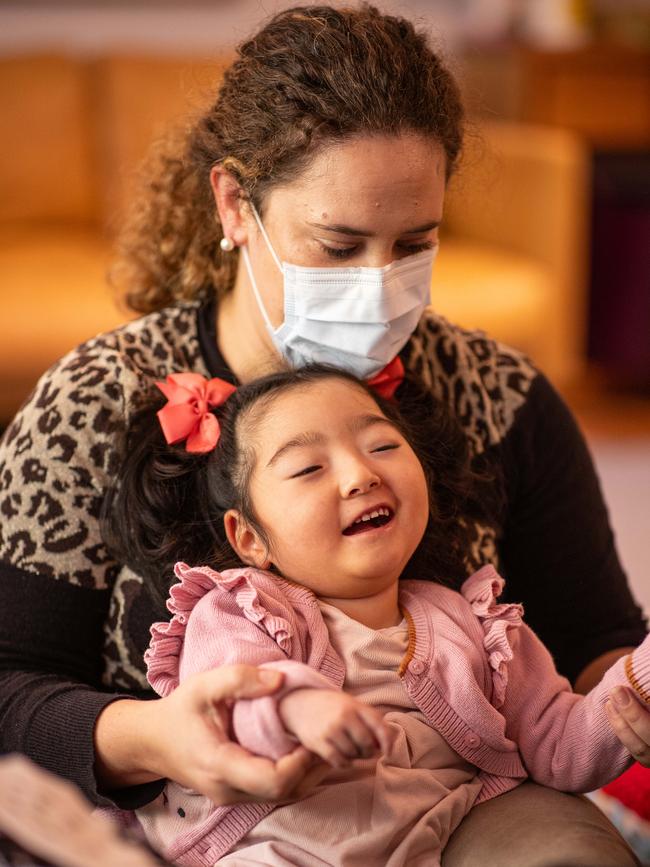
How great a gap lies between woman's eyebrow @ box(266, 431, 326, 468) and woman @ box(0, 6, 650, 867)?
0.15 metres

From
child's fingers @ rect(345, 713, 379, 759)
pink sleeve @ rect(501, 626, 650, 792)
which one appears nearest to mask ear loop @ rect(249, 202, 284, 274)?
pink sleeve @ rect(501, 626, 650, 792)

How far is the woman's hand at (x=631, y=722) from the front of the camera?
1.21 meters

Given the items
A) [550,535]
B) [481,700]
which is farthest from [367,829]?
[550,535]

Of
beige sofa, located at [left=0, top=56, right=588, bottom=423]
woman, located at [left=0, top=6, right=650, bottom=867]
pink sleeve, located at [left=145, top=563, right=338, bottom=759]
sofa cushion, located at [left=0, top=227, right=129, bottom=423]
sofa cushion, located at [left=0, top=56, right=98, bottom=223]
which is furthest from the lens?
sofa cushion, located at [left=0, top=56, right=98, bottom=223]

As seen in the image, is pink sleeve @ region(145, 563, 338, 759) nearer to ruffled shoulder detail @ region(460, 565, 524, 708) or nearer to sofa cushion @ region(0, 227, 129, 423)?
ruffled shoulder detail @ region(460, 565, 524, 708)

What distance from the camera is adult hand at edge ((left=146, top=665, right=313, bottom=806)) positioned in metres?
1.07

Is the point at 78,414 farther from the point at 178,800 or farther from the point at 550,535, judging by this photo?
the point at 550,535

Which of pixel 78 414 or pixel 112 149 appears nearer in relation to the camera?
pixel 78 414

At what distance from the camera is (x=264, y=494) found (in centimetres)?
132

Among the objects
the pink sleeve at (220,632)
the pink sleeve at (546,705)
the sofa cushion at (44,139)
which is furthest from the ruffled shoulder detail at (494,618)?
the sofa cushion at (44,139)

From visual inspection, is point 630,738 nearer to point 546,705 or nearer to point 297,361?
point 546,705

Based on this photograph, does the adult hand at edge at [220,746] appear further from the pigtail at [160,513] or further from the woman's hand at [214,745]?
the pigtail at [160,513]

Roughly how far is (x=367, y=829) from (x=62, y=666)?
400 millimetres

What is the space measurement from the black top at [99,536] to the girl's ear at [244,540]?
0.12 metres
